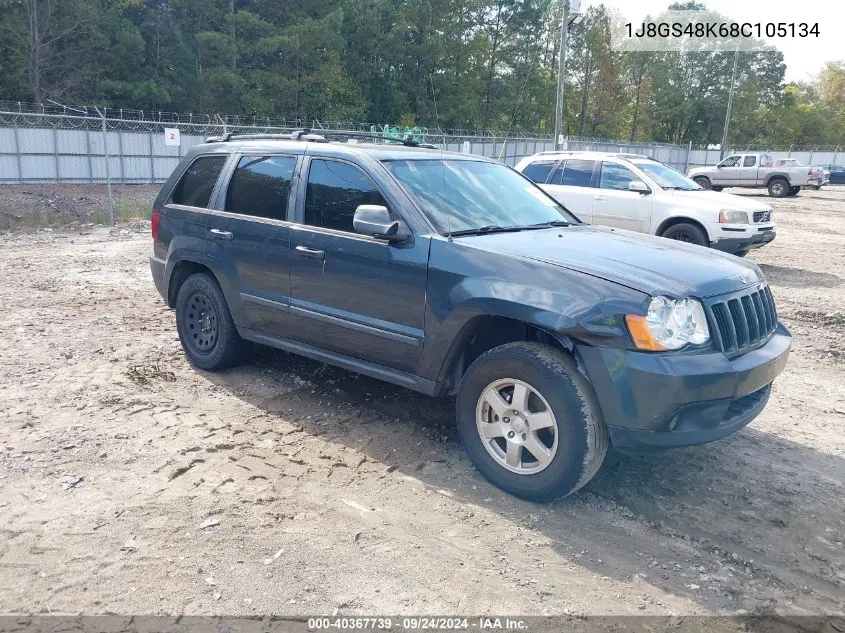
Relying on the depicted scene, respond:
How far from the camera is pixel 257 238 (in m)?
5.10

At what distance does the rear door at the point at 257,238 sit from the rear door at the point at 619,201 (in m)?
7.23

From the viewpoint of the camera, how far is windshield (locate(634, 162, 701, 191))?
1144 cm

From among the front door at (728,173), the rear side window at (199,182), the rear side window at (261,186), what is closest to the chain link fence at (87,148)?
the front door at (728,173)

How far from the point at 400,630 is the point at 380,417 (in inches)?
88.9

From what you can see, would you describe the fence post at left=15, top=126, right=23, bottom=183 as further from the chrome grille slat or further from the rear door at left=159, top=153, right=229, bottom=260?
the chrome grille slat

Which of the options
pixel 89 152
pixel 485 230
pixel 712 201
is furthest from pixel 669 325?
pixel 89 152

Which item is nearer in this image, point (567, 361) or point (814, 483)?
point (567, 361)

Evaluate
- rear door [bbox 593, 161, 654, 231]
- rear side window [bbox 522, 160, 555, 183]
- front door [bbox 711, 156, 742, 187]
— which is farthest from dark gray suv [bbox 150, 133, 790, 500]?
front door [bbox 711, 156, 742, 187]

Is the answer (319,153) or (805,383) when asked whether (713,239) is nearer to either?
(805,383)

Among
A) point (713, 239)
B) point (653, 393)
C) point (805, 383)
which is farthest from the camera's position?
point (713, 239)

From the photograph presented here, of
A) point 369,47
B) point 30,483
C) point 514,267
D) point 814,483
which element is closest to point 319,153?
point 514,267

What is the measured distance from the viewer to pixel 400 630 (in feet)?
9.29

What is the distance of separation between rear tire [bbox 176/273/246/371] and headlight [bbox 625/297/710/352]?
3.31m

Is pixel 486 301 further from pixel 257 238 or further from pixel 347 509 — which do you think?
pixel 257 238
